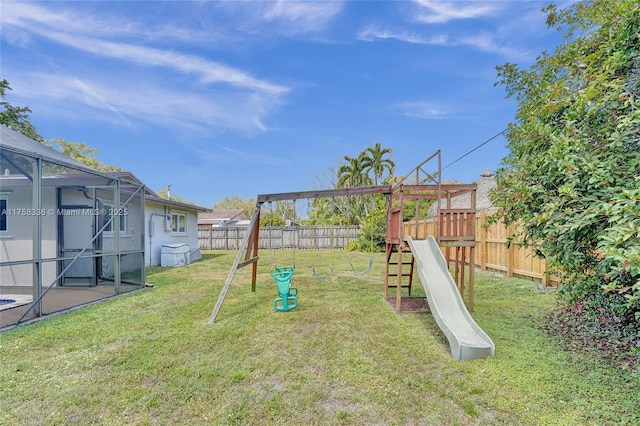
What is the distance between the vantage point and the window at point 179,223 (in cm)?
1248

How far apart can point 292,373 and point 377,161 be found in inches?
836

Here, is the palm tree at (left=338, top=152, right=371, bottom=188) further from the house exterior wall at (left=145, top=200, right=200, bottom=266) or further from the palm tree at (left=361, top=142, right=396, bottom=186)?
the house exterior wall at (left=145, top=200, right=200, bottom=266)

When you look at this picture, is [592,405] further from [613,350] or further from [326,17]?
[326,17]

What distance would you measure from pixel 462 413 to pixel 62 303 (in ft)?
21.4

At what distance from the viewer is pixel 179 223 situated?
42.3 ft

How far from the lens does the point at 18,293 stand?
20.6ft

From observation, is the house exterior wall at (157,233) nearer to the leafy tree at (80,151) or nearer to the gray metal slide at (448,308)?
the gray metal slide at (448,308)

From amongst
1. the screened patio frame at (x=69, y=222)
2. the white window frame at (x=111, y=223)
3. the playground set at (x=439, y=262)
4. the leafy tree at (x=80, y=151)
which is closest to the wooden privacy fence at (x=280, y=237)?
the white window frame at (x=111, y=223)

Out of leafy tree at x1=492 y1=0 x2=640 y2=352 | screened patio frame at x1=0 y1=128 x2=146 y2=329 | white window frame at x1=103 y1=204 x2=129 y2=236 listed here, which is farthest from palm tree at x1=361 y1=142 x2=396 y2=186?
leafy tree at x1=492 y1=0 x2=640 y2=352

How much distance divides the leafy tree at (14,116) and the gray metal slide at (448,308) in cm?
2064

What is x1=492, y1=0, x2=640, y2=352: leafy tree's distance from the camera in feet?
7.30

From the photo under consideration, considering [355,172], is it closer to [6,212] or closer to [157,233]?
[157,233]

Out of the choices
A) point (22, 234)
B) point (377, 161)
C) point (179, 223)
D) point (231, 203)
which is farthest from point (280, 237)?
point (231, 203)

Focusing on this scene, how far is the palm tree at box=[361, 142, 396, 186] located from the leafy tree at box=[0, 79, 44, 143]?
2038 cm
